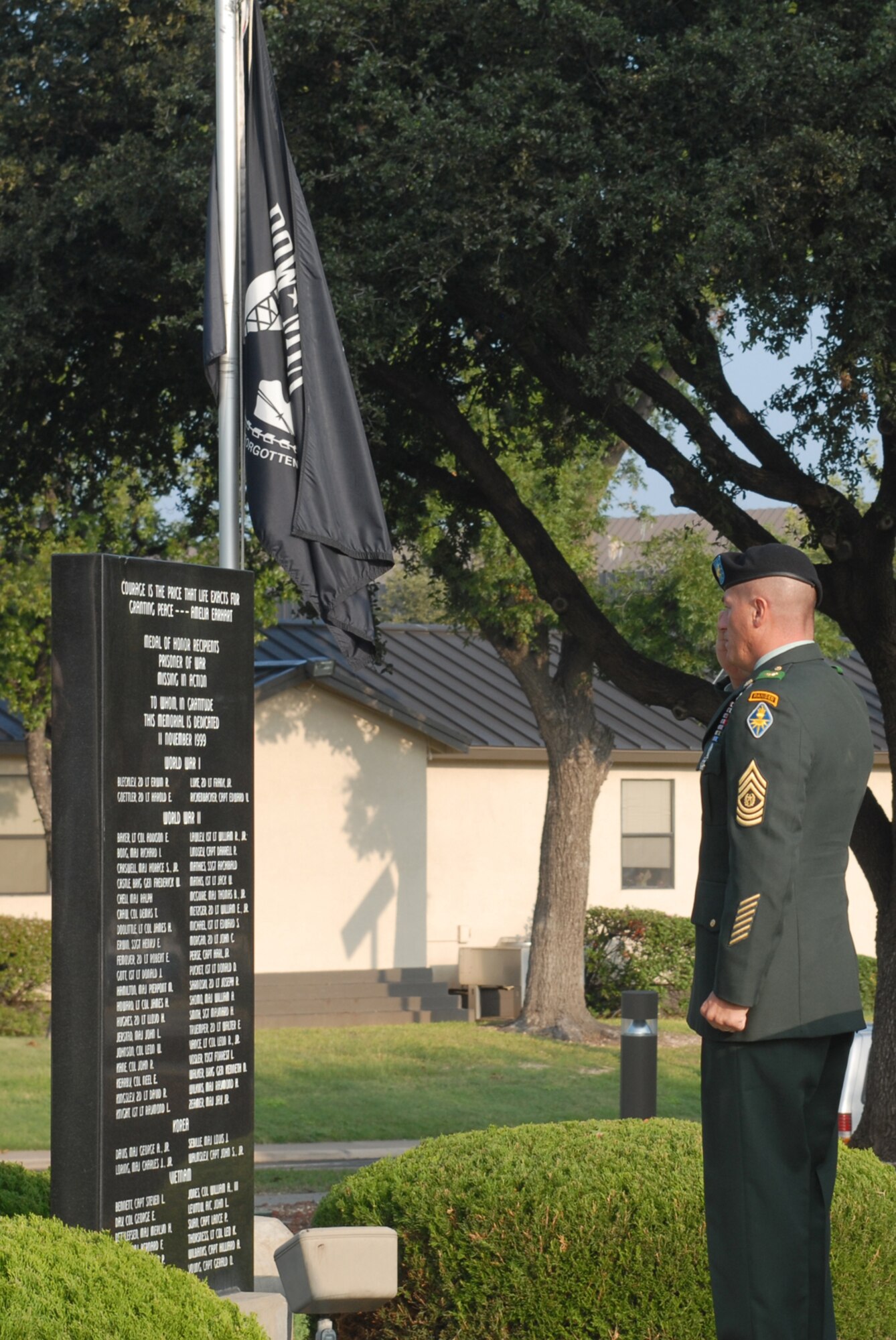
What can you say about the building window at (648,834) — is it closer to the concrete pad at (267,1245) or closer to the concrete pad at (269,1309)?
the concrete pad at (267,1245)

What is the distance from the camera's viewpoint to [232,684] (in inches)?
217

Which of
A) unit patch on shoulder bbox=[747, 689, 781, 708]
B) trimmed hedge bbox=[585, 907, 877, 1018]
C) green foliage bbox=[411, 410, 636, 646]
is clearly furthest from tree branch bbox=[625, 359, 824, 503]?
trimmed hedge bbox=[585, 907, 877, 1018]

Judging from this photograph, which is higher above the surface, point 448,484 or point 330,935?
point 448,484

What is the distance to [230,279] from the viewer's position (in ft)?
23.6

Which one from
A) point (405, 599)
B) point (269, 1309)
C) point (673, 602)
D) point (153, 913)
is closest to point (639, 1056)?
point (269, 1309)

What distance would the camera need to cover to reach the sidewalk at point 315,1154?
1195 centimetres

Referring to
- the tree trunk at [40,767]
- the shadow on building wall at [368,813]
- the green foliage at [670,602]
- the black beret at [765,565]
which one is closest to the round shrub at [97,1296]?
the black beret at [765,565]

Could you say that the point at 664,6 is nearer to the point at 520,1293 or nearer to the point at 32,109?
the point at 32,109

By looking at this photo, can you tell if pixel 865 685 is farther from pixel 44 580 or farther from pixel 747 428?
pixel 747 428

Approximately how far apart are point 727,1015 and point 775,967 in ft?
0.70

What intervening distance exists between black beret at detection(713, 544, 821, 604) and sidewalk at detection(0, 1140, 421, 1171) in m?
8.03

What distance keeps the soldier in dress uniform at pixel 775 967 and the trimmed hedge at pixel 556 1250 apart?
0.56 meters

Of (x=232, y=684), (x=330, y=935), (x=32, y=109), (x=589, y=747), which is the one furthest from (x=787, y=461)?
(x=330, y=935)

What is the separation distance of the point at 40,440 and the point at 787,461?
6.59 m
